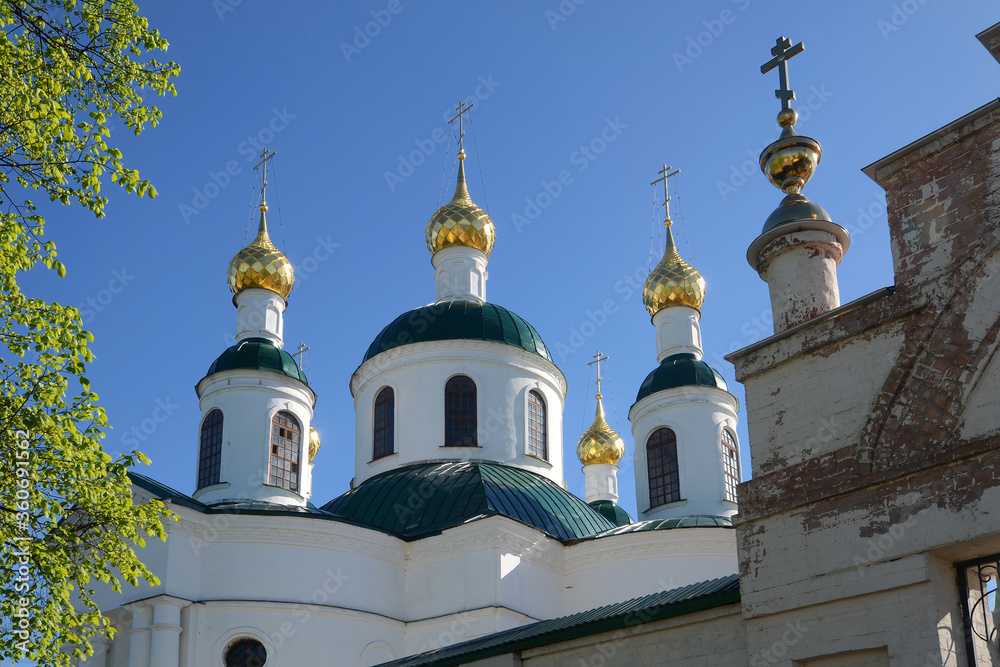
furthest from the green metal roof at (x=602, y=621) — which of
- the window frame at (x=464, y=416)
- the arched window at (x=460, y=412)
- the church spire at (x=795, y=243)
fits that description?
the arched window at (x=460, y=412)

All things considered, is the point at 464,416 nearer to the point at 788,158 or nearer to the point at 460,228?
the point at 460,228

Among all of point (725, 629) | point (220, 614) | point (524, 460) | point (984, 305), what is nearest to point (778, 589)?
point (725, 629)

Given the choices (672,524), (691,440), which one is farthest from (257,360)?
(691,440)

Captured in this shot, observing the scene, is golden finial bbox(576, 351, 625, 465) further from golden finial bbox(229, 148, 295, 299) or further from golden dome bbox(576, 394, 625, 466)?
golden finial bbox(229, 148, 295, 299)

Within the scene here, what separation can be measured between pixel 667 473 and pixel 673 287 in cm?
394

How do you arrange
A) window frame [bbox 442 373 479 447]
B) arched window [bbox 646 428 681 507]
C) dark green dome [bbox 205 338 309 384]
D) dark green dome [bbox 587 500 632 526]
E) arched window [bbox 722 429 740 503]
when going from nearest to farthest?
dark green dome [bbox 205 338 309 384]
window frame [bbox 442 373 479 447]
arched window [bbox 722 429 740 503]
arched window [bbox 646 428 681 507]
dark green dome [bbox 587 500 632 526]

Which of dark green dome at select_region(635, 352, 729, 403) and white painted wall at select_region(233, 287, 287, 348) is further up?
white painted wall at select_region(233, 287, 287, 348)

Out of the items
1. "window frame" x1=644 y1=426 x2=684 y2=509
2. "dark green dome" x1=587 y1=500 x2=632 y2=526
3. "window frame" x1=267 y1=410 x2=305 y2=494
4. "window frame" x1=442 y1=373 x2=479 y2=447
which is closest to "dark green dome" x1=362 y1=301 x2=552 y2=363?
Answer: "window frame" x1=442 y1=373 x2=479 y2=447

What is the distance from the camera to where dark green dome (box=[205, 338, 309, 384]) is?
18500 millimetres

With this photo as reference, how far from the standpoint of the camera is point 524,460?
20141 millimetres

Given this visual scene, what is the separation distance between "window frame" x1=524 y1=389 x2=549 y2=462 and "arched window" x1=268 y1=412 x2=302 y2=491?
422cm

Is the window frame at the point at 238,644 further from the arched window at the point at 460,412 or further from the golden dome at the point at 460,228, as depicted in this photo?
the golden dome at the point at 460,228

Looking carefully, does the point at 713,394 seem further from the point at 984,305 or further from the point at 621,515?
the point at 984,305

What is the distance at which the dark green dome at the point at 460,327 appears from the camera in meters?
20.6
